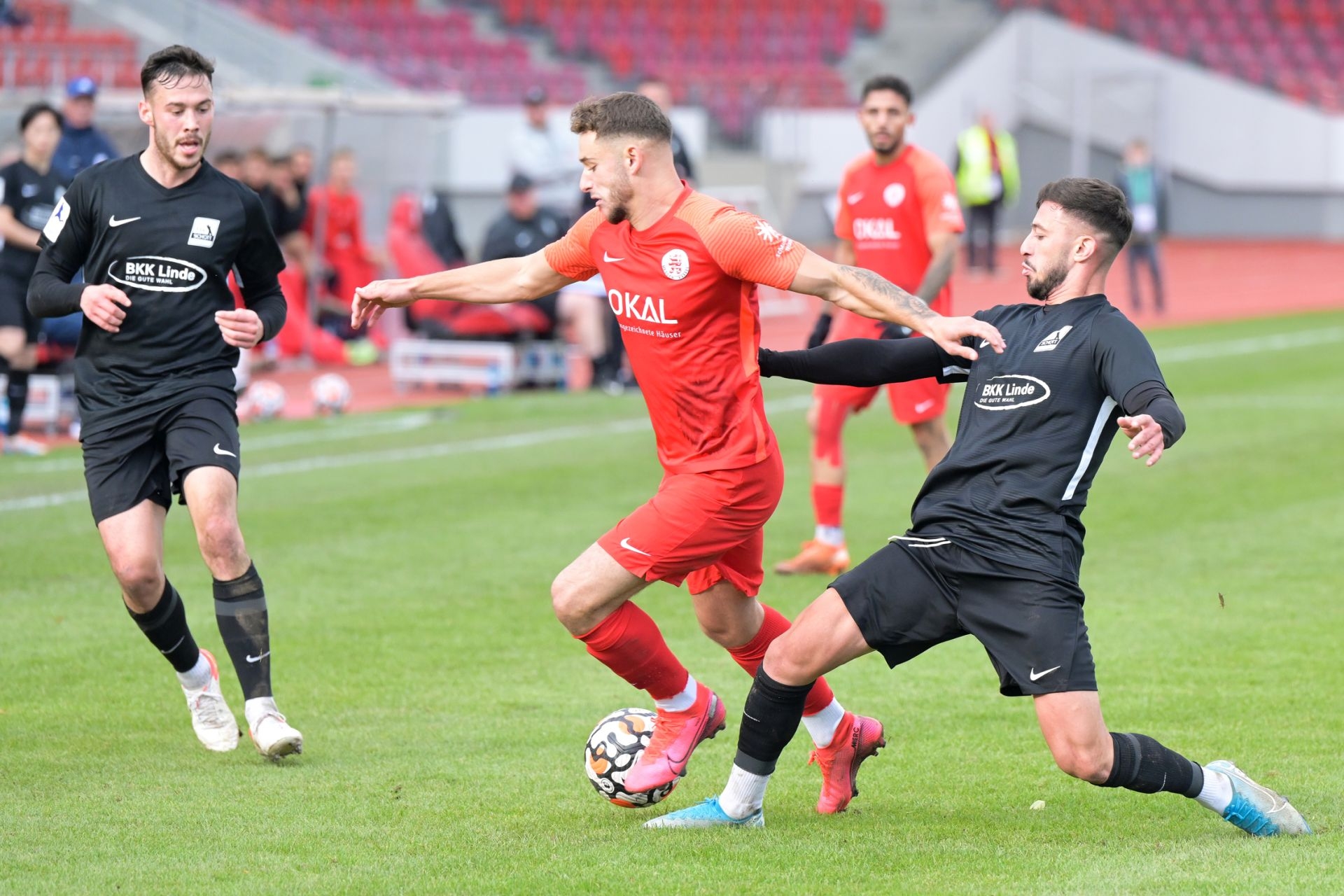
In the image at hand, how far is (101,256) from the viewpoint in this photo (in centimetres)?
600

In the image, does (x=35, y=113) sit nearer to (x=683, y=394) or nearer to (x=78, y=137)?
(x=78, y=137)

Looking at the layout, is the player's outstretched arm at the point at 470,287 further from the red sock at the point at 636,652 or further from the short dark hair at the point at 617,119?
the red sock at the point at 636,652

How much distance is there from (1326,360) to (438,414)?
9.66m

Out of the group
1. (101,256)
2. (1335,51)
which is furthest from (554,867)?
(1335,51)

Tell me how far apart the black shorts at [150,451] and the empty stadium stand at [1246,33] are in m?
33.5

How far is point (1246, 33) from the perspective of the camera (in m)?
39.0

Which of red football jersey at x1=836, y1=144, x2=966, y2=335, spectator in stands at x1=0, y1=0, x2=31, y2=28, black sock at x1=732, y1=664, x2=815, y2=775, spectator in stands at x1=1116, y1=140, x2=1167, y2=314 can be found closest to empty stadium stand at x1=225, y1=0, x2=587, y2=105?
spectator in stands at x1=0, y1=0, x2=31, y2=28

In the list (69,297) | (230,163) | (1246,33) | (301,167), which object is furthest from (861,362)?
(1246,33)

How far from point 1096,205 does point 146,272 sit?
3.23 meters

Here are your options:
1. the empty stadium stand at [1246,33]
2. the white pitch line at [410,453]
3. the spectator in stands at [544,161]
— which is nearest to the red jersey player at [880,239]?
the white pitch line at [410,453]

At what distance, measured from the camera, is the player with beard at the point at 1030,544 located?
4.71 metres

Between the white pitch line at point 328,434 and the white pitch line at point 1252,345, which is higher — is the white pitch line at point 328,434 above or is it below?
below

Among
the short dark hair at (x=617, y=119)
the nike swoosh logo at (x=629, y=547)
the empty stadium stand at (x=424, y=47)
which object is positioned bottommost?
the nike swoosh logo at (x=629, y=547)

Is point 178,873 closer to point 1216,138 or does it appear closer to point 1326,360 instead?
point 1326,360
